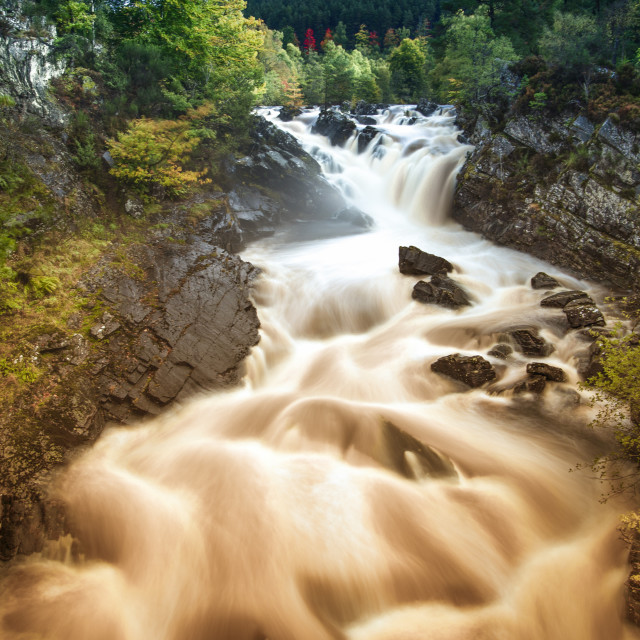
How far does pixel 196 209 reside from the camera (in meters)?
12.1

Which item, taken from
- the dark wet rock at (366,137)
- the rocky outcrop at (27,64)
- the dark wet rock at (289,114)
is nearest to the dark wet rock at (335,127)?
the dark wet rock at (366,137)

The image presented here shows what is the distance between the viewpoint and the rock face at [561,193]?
464 inches

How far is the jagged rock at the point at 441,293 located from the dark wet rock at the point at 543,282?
8.09 feet

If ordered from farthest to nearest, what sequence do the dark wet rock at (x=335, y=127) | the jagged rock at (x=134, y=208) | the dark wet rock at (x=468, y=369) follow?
the dark wet rock at (x=335, y=127) < the jagged rock at (x=134, y=208) < the dark wet rock at (x=468, y=369)

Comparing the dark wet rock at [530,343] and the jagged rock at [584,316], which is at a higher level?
the jagged rock at [584,316]

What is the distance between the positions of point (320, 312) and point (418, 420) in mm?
4891

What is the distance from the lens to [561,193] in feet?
43.0

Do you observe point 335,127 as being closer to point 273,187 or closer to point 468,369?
point 273,187

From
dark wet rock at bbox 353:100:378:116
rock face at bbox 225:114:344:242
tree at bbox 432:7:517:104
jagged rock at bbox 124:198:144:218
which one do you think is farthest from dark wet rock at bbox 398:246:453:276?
dark wet rock at bbox 353:100:378:116

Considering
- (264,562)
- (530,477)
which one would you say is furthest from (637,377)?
(264,562)

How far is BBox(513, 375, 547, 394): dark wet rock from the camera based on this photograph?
7.24m

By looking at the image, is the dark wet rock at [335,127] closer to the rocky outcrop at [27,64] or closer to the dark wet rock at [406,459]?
the rocky outcrop at [27,64]

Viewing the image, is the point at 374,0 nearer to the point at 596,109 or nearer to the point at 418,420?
the point at 596,109

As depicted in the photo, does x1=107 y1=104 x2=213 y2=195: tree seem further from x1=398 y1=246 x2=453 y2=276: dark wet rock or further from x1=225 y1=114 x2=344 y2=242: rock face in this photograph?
x1=398 y1=246 x2=453 y2=276: dark wet rock
